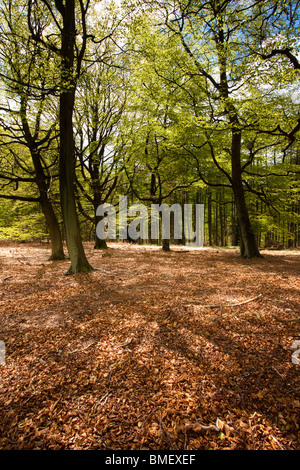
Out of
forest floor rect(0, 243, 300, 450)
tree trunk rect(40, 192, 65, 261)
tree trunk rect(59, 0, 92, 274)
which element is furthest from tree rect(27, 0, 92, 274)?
tree trunk rect(40, 192, 65, 261)

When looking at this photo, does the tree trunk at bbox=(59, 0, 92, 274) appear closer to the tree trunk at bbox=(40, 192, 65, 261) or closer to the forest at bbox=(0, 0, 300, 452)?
the forest at bbox=(0, 0, 300, 452)

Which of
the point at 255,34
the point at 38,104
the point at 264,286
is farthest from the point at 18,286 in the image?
the point at 255,34

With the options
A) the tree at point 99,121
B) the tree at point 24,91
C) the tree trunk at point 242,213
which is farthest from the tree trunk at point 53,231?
the tree trunk at point 242,213

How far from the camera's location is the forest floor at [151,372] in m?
1.74

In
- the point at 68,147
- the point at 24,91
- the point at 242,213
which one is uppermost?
the point at 24,91

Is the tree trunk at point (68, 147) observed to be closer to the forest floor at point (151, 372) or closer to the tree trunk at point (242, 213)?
the forest floor at point (151, 372)

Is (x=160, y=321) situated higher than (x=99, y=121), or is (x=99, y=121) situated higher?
(x=99, y=121)

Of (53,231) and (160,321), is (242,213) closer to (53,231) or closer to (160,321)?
(160,321)

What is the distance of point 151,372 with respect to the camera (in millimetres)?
2408

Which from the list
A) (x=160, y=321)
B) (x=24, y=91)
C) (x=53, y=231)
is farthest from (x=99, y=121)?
(x=160, y=321)

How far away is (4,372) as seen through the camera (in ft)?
8.20

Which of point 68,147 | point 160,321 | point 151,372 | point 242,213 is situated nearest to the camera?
point 151,372
